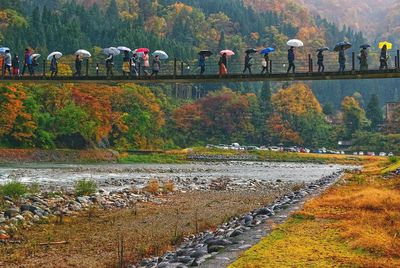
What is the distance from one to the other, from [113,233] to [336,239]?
627 cm

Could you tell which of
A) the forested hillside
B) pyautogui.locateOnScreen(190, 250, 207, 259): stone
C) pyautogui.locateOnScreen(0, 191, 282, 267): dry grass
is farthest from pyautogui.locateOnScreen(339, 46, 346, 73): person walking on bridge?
the forested hillside

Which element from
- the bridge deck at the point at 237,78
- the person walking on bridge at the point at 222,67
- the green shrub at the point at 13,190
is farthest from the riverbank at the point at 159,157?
the green shrub at the point at 13,190

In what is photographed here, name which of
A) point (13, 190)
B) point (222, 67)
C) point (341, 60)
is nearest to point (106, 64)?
point (222, 67)

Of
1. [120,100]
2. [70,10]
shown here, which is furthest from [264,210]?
[70,10]

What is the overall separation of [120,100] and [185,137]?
1988 cm

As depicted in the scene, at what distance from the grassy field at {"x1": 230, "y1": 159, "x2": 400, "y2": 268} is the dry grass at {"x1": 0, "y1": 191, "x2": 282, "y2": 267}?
9.89 ft

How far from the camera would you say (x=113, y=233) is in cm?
1379

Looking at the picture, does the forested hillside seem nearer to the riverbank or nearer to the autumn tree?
the autumn tree

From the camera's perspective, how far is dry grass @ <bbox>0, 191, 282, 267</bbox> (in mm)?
10922

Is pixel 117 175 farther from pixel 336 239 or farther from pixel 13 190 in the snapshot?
pixel 336 239

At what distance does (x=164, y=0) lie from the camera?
164875 mm

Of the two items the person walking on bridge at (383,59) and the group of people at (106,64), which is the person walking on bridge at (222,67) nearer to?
the group of people at (106,64)

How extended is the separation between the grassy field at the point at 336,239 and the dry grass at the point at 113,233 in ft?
9.89

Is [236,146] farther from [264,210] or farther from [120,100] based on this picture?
[264,210]
